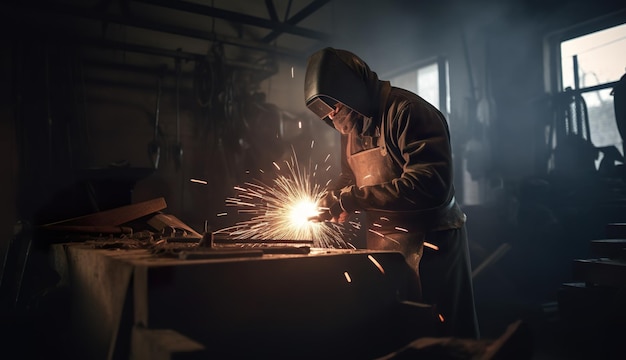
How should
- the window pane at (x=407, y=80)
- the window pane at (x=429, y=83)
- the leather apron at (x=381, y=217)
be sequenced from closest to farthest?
the leather apron at (x=381, y=217), the window pane at (x=429, y=83), the window pane at (x=407, y=80)

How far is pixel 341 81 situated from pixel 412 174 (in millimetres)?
686

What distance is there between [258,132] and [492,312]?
388cm

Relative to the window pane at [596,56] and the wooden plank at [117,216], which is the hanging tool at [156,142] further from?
the window pane at [596,56]

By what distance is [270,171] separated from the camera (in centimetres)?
666

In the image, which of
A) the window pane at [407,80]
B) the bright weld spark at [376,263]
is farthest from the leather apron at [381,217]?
the window pane at [407,80]

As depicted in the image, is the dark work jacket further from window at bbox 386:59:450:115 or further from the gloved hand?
window at bbox 386:59:450:115

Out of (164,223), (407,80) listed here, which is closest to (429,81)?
(407,80)

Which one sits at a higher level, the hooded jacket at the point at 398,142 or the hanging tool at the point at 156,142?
the hanging tool at the point at 156,142

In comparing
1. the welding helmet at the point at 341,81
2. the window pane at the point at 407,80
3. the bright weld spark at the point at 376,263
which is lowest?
the bright weld spark at the point at 376,263

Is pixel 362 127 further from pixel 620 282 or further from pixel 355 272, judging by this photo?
pixel 620 282

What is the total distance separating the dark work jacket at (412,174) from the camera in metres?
2.26


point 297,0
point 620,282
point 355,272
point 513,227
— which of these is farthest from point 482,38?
point 355,272

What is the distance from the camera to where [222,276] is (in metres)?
1.60

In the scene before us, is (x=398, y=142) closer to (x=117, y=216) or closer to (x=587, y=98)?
(x=117, y=216)
